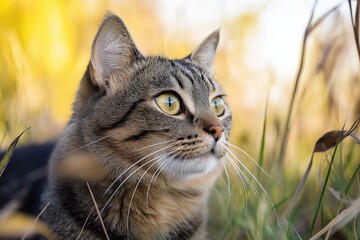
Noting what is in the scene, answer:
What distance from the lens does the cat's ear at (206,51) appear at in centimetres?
230

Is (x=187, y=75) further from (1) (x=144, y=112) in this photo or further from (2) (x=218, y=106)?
(1) (x=144, y=112)

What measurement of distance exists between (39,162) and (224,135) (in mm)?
1029

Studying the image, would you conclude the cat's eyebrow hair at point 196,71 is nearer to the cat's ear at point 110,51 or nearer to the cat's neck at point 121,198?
the cat's ear at point 110,51

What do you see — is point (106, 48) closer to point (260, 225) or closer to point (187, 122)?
point (187, 122)

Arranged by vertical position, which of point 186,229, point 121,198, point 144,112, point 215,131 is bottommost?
point 186,229

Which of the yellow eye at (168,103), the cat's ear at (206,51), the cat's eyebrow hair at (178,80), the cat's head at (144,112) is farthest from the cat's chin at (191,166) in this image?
the cat's ear at (206,51)

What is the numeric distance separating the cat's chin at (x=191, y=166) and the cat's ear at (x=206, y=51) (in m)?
0.62

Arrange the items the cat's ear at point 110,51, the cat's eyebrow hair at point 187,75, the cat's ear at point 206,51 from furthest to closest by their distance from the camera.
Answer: the cat's ear at point 206,51
the cat's eyebrow hair at point 187,75
the cat's ear at point 110,51

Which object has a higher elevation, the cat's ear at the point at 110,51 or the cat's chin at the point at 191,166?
the cat's ear at the point at 110,51

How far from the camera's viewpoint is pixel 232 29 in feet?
11.8

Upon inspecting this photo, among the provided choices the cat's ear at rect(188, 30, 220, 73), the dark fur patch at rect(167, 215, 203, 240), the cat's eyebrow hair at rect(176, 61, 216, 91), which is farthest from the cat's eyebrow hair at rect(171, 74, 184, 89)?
the dark fur patch at rect(167, 215, 203, 240)

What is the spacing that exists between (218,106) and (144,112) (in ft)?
1.20

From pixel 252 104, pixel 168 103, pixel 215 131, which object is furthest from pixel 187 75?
pixel 252 104

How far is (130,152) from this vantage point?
1.75m
